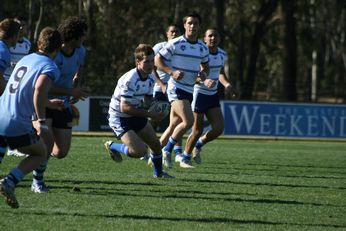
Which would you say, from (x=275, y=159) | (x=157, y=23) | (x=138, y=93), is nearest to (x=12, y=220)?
(x=138, y=93)

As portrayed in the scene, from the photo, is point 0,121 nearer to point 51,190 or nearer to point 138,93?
point 51,190

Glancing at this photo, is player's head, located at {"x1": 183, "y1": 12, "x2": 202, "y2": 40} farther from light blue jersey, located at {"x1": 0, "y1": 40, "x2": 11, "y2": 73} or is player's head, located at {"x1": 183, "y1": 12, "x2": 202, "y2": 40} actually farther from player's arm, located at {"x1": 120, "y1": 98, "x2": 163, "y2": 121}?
light blue jersey, located at {"x1": 0, "y1": 40, "x2": 11, "y2": 73}

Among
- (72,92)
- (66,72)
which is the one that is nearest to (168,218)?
(72,92)

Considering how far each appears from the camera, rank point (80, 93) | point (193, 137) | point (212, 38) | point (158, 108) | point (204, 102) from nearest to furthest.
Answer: point (80, 93), point (158, 108), point (193, 137), point (204, 102), point (212, 38)

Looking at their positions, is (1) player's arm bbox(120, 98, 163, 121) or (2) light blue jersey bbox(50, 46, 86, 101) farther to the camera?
(1) player's arm bbox(120, 98, 163, 121)

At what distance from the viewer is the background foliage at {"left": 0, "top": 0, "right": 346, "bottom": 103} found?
1320 inches

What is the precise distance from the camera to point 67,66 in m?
11.1

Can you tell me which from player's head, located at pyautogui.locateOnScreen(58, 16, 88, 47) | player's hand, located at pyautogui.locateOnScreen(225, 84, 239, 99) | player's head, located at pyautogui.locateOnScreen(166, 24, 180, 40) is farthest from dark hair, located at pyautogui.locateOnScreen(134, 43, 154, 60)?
player's head, located at pyautogui.locateOnScreen(166, 24, 180, 40)

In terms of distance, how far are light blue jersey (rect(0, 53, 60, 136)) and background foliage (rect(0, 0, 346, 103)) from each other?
67.6 ft

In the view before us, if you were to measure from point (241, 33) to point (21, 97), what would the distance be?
4387 cm

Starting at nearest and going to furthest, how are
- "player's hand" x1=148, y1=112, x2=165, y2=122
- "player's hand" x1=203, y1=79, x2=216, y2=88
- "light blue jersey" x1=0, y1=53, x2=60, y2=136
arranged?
"light blue jersey" x1=0, y1=53, x2=60, y2=136 < "player's hand" x1=148, y1=112, x2=165, y2=122 < "player's hand" x1=203, y1=79, x2=216, y2=88

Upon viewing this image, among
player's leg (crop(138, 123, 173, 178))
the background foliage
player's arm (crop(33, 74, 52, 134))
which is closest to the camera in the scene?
player's arm (crop(33, 74, 52, 134))

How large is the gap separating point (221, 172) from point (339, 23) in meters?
47.3

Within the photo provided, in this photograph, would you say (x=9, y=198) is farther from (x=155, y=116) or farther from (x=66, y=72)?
(x=155, y=116)
